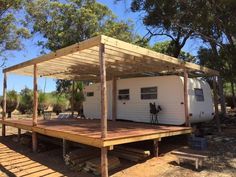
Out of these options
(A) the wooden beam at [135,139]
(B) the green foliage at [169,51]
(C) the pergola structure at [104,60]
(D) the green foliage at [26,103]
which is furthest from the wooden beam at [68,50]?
(D) the green foliage at [26,103]

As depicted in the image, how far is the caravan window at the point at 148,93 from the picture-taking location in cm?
1362

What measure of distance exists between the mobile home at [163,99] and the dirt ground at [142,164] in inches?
61.7

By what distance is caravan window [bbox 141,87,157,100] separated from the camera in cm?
1362

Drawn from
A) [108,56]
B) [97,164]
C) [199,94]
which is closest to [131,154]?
[97,164]

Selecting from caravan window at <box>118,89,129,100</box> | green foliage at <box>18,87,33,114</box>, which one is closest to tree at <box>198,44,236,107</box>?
caravan window at <box>118,89,129,100</box>

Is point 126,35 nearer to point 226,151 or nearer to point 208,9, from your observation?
point 208,9

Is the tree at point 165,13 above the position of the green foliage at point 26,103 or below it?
above

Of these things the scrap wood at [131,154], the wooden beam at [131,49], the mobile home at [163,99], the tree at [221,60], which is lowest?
the scrap wood at [131,154]

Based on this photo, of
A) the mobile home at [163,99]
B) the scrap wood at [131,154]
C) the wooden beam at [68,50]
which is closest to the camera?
the wooden beam at [68,50]

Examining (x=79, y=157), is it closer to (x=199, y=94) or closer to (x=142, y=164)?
(x=142, y=164)

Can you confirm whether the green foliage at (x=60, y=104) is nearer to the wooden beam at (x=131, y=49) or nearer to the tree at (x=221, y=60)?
the tree at (x=221, y=60)

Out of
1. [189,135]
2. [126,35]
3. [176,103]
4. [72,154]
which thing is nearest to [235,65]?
[176,103]

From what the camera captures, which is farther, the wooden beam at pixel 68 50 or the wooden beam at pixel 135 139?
the wooden beam at pixel 68 50

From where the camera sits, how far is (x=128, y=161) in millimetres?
8781
